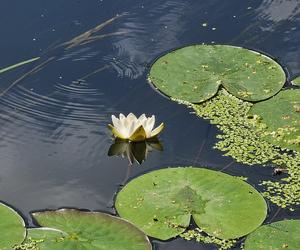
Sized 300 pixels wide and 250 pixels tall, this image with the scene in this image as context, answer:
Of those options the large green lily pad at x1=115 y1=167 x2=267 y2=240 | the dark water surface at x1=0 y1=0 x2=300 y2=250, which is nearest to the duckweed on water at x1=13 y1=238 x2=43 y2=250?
the dark water surface at x1=0 y1=0 x2=300 y2=250

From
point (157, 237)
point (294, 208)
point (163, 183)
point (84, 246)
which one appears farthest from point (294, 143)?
point (84, 246)

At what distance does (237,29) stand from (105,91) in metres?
0.88

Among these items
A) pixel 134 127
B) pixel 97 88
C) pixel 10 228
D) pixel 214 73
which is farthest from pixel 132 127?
pixel 10 228

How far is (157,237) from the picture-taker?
2492 millimetres

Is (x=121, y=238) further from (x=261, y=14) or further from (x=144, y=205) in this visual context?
(x=261, y=14)

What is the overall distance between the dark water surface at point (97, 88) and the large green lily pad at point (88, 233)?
0.08 meters

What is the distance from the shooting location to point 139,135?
2.97m

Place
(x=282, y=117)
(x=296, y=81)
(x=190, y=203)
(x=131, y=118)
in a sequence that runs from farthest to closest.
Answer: (x=296, y=81) < (x=282, y=117) < (x=131, y=118) < (x=190, y=203)

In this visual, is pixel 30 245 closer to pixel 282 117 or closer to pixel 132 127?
pixel 132 127

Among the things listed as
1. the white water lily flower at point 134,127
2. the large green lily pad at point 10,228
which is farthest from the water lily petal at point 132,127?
the large green lily pad at point 10,228

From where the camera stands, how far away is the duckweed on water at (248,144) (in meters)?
2.72

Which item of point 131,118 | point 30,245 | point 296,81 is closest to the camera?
point 30,245

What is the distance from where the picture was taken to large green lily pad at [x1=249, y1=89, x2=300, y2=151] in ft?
9.68

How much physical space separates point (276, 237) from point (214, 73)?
108 cm
